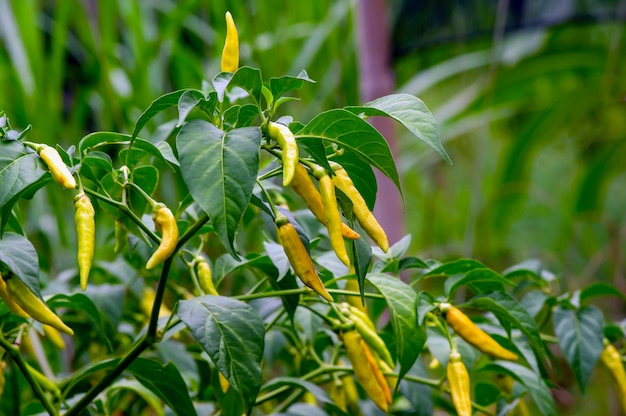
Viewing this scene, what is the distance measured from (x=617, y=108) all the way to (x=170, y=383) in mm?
2600

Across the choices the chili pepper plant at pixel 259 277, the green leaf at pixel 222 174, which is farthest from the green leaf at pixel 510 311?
the green leaf at pixel 222 174

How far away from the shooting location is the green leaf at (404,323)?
0.51 m

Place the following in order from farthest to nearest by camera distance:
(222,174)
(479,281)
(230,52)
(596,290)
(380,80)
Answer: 1. (380,80)
2. (596,290)
3. (479,281)
4. (230,52)
5. (222,174)

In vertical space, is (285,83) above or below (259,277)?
above

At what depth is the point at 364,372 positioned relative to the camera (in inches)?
20.6

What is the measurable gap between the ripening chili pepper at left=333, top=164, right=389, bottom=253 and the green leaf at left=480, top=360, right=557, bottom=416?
0.25m

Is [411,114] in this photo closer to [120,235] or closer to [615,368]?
[120,235]

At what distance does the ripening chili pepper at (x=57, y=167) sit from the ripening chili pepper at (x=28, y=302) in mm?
82

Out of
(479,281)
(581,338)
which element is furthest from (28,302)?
(581,338)

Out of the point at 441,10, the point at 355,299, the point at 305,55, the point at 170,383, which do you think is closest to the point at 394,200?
the point at 305,55

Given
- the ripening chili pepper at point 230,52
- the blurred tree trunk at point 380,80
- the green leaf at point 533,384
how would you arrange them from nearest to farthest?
the ripening chili pepper at point 230,52 < the green leaf at point 533,384 < the blurred tree trunk at point 380,80

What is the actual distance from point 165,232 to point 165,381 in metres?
0.14

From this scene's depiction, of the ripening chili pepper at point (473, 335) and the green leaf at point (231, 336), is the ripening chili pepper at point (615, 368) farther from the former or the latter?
the green leaf at point (231, 336)

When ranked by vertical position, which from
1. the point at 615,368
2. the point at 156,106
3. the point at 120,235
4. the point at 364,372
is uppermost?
the point at 156,106
